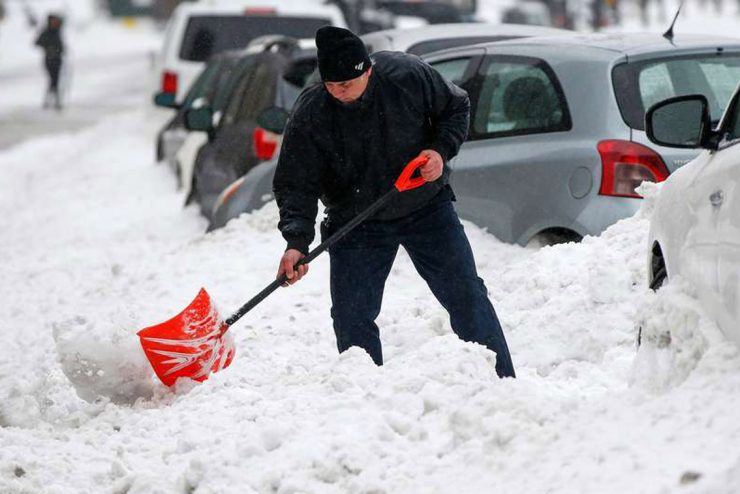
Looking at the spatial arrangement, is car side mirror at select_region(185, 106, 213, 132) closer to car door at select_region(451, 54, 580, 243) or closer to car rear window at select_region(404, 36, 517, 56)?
car rear window at select_region(404, 36, 517, 56)

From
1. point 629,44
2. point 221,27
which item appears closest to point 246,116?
point 629,44

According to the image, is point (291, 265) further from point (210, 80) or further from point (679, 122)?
point (210, 80)

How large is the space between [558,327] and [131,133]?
17.1 meters

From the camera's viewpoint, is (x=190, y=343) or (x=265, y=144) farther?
(x=265, y=144)

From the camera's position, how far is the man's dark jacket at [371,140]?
5453 mm

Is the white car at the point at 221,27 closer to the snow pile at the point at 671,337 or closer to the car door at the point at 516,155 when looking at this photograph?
the car door at the point at 516,155

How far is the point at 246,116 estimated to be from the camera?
11.2 m

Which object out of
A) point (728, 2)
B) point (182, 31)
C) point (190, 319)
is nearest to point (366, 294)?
point (190, 319)

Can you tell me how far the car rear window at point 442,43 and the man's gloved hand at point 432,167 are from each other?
395 cm

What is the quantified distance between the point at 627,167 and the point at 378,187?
1604 mm

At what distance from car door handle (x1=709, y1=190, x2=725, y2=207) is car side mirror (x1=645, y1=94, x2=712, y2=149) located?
38cm

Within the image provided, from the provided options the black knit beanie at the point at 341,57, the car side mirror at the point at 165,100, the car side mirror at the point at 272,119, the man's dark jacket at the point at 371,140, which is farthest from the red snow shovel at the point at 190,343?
the car side mirror at the point at 165,100

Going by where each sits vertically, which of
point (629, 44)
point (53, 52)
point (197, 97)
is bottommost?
point (53, 52)

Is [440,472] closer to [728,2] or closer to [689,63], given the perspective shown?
[689,63]
